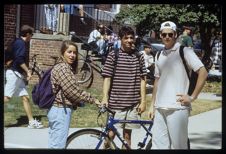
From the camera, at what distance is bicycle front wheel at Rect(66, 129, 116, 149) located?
16.4 feet

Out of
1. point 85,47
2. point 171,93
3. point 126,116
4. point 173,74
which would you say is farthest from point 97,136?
point 85,47

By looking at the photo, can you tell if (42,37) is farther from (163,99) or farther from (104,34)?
(163,99)

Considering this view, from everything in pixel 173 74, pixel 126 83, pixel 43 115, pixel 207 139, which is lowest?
pixel 207 139

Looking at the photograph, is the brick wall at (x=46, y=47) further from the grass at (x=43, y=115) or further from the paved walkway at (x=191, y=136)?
the paved walkway at (x=191, y=136)

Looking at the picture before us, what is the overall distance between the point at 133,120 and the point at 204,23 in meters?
3.61

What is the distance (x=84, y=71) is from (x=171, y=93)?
2.93 metres

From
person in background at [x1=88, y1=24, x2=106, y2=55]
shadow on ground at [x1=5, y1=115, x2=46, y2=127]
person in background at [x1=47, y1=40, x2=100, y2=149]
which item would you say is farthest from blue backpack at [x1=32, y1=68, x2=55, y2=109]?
person in background at [x1=88, y1=24, x2=106, y2=55]

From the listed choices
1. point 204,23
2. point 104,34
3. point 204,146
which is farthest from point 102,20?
point 204,146

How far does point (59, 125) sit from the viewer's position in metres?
4.93

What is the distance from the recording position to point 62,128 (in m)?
4.94

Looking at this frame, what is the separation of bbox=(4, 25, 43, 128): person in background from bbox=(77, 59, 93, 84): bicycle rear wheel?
813 millimetres

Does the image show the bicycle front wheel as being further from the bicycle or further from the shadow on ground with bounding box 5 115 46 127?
the shadow on ground with bounding box 5 115 46 127

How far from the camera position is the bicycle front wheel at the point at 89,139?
499cm

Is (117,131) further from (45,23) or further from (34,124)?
(45,23)
